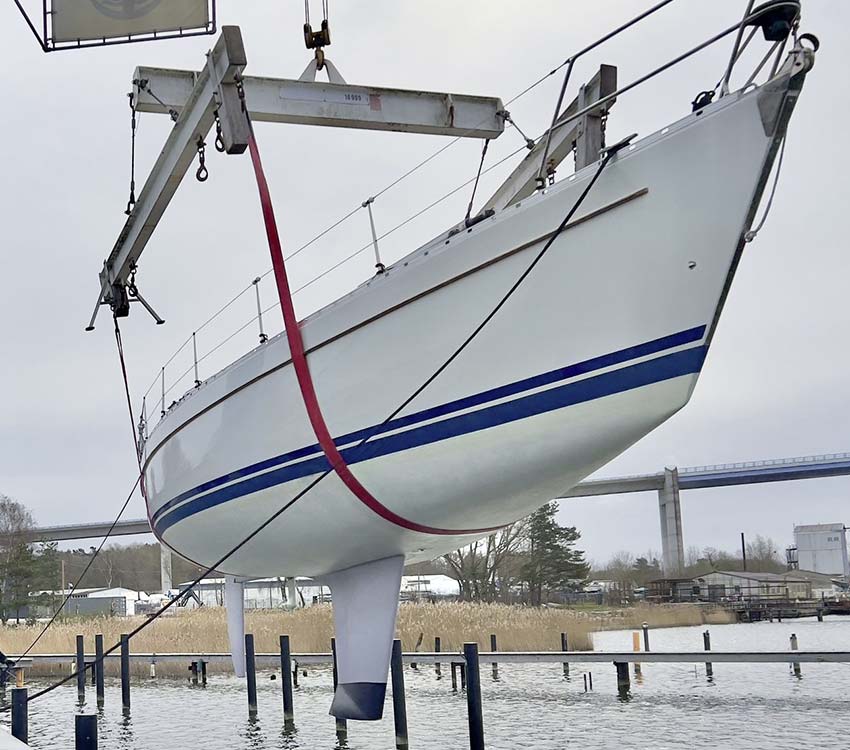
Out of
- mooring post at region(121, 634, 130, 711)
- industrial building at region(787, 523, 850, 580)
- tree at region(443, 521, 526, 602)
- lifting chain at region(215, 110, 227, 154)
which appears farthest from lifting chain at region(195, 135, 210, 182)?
industrial building at region(787, 523, 850, 580)

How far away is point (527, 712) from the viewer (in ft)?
41.6

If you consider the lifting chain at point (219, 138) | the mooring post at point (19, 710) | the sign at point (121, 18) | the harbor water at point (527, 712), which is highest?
the sign at point (121, 18)

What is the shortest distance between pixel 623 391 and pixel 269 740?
7.96 meters

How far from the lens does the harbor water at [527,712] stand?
34.9 ft

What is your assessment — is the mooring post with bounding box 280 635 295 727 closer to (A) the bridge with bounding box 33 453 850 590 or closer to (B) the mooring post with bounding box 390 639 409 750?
(B) the mooring post with bounding box 390 639 409 750

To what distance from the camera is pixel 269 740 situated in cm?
1119

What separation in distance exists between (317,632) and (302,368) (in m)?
13.4

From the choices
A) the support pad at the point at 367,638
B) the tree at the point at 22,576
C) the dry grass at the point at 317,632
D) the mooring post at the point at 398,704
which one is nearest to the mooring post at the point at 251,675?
the mooring post at the point at 398,704

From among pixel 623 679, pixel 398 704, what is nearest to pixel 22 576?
pixel 623 679

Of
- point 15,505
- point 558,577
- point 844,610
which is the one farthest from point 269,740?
point 15,505

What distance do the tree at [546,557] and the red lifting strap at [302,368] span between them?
3703cm

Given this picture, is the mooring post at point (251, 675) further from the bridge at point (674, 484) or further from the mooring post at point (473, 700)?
the bridge at point (674, 484)

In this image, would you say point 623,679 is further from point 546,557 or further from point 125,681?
point 546,557

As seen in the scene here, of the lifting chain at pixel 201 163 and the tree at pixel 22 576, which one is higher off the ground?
the lifting chain at pixel 201 163
